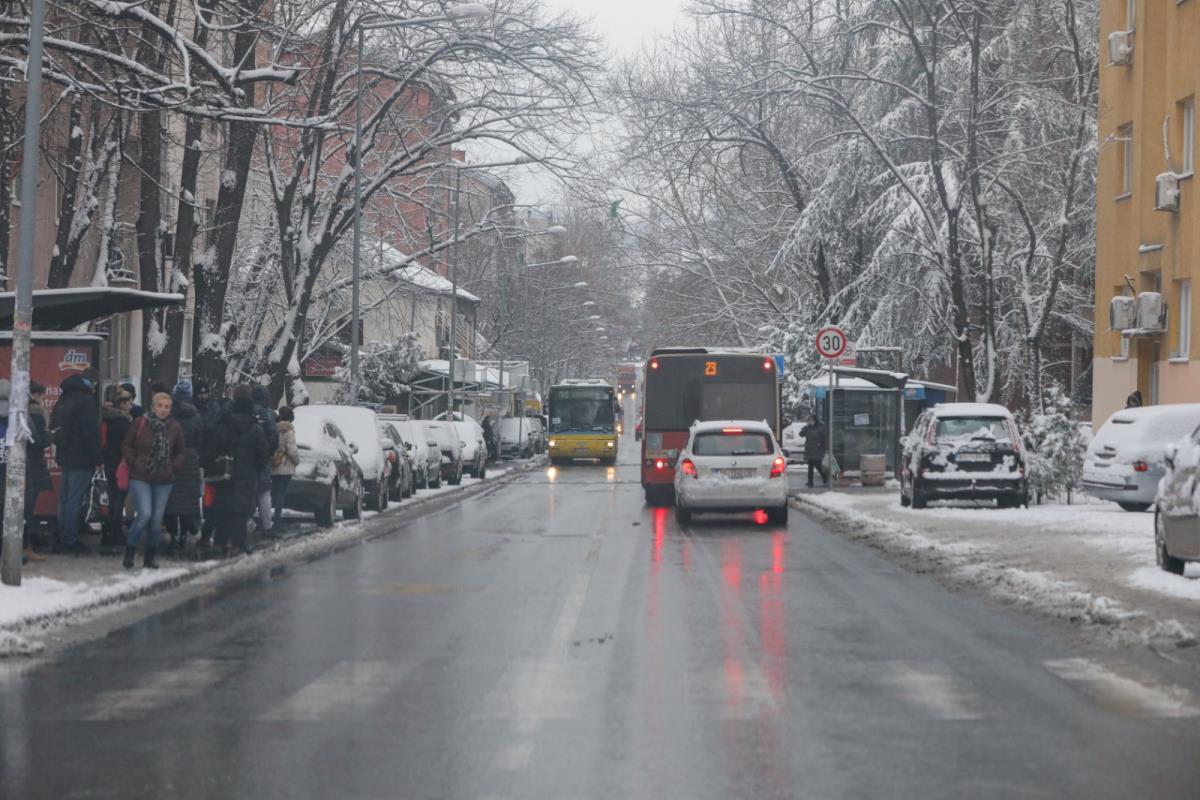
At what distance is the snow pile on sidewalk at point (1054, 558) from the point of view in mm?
13547

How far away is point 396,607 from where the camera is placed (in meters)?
14.8

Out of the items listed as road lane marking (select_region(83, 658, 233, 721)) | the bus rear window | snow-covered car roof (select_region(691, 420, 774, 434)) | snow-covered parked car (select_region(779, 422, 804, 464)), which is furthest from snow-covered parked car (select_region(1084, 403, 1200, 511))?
snow-covered parked car (select_region(779, 422, 804, 464))

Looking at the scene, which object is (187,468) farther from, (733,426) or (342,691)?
(733,426)

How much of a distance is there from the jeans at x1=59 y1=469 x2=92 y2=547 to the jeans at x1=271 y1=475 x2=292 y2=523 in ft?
12.3

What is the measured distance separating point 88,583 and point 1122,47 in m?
26.5

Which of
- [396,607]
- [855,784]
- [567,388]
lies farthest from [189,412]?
[567,388]

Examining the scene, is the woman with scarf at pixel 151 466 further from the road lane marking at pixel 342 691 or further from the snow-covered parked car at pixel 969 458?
the snow-covered parked car at pixel 969 458

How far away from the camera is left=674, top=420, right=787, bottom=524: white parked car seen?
2622 centimetres

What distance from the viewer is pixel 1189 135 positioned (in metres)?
33.1

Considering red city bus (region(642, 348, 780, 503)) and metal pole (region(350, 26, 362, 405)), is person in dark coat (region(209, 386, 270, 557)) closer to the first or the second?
red city bus (region(642, 348, 780, 503))

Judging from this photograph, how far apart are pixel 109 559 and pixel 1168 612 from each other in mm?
10217

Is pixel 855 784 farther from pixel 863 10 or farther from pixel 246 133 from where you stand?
pixel 863 10

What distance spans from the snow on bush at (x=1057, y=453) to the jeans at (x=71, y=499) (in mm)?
16259

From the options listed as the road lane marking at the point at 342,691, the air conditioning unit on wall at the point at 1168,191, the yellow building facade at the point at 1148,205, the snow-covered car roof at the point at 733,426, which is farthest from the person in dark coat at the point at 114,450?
the air conditioning unit on wall at the point at 1168,191
